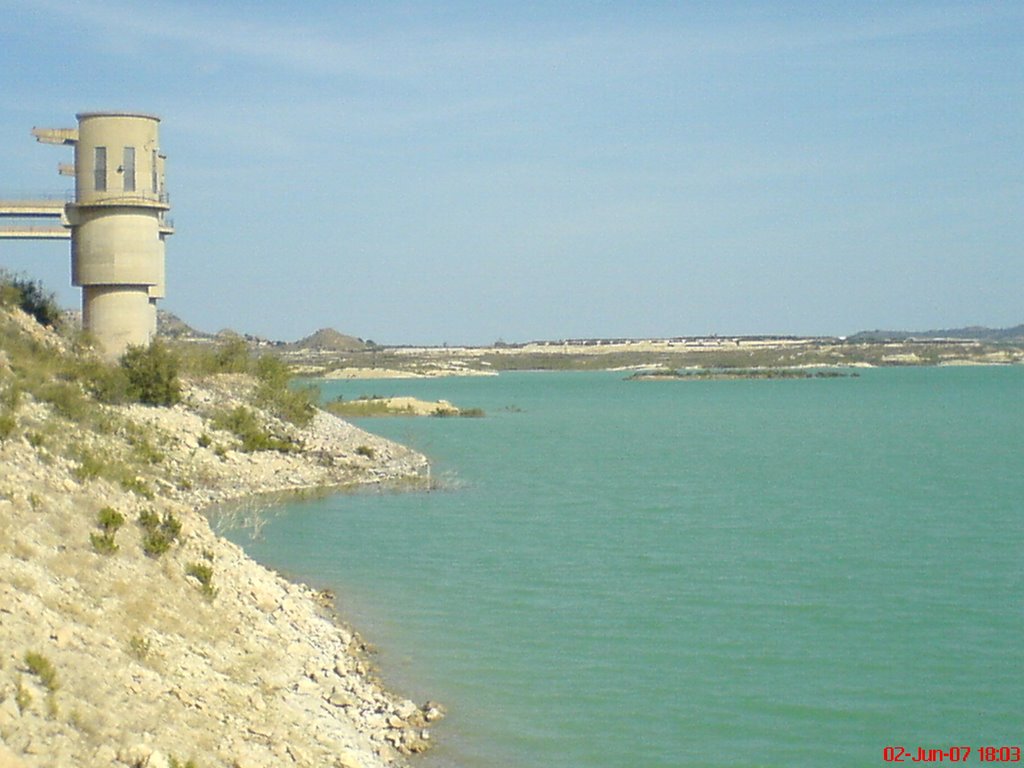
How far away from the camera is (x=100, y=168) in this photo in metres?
32.1

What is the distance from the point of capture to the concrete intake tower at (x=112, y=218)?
105 feet

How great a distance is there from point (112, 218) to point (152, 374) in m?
4.99

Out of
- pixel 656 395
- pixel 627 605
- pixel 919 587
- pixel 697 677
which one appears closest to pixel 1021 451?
pixel 919 587

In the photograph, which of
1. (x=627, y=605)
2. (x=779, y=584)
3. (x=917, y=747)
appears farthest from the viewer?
(x=779, y=584)

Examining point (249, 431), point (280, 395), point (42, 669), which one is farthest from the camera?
point (280, 395)

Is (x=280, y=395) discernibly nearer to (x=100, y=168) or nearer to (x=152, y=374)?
(x=152, y=374)

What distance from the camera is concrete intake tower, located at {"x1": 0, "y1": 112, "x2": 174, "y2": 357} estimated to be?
31969 millimetres

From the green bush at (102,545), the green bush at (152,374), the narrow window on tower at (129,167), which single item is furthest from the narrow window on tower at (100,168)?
the green bush at (102,545)

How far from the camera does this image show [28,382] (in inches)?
838

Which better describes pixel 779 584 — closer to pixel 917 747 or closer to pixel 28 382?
pixel 917 747

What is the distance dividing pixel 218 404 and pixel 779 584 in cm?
1920

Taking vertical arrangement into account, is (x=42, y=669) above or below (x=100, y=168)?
below

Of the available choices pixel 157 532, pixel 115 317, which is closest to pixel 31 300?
pixel 115 317
